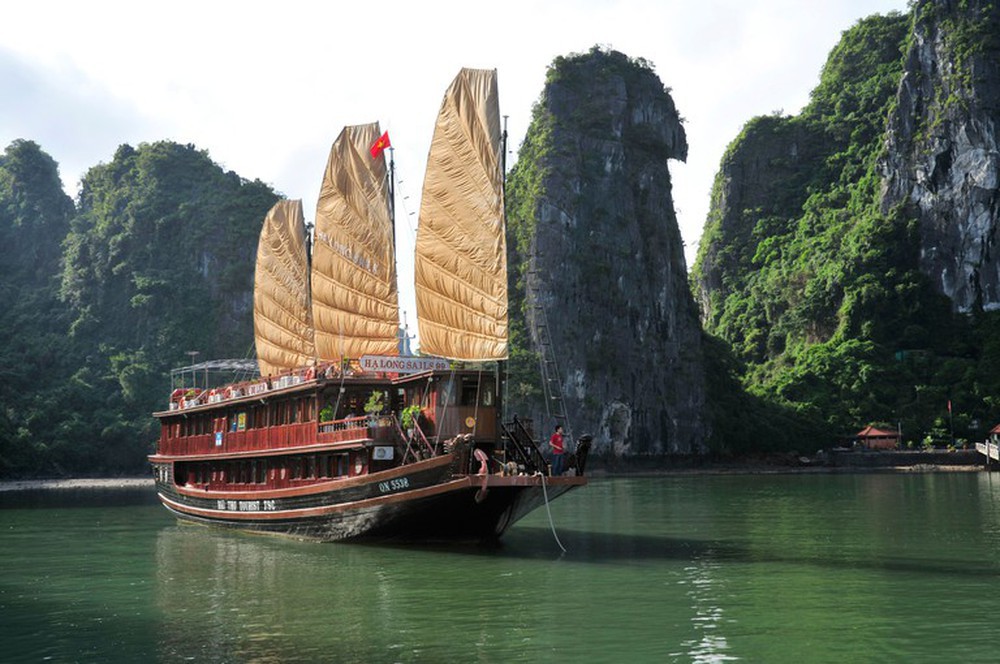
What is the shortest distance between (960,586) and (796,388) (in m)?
74.4

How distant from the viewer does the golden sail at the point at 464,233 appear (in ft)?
77.8

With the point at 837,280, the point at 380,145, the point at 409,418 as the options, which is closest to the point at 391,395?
the point at 409,418

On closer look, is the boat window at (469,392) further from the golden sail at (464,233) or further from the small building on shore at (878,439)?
the small building on shore at (878,439)

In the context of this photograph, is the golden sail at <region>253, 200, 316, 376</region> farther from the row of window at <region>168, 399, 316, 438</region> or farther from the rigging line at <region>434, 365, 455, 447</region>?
the rigging line at <region>434, 365, 455, 447</region>

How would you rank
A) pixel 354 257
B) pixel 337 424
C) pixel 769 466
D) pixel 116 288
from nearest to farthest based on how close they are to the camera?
1. pixel 337 424
2. pixel 354 257
3. pixel 769 466
4. pixel 116 288

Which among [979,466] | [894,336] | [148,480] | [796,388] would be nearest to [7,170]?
[148,480]

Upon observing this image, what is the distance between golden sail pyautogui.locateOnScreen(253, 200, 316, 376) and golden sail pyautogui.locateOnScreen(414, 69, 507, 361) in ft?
29.0

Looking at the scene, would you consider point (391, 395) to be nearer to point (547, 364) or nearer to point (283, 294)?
point (283, 294)

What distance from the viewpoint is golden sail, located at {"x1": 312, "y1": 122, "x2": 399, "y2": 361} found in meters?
28.3

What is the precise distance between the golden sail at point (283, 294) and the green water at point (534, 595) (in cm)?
708

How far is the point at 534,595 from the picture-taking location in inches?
639

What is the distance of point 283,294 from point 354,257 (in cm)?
625

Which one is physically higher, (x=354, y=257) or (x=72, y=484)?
(x=354, y=257)

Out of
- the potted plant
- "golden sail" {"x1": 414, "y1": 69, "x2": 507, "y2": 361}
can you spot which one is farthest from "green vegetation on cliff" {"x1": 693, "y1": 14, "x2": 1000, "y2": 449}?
the potted plant
